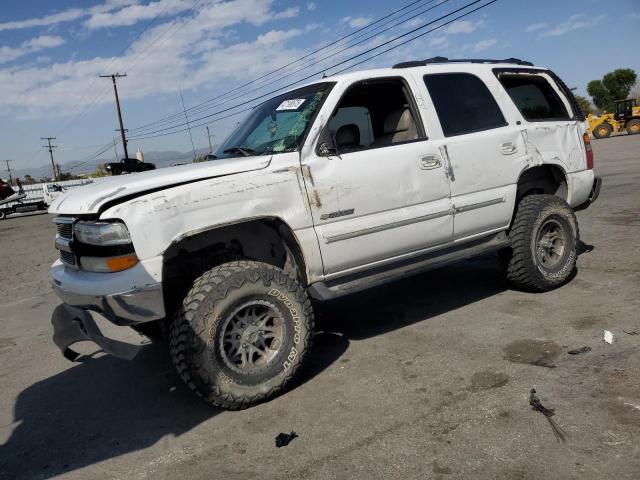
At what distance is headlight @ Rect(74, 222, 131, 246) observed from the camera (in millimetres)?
3086

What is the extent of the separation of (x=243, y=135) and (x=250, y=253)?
1123 mm

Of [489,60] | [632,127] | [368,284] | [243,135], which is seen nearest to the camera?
[368,284]

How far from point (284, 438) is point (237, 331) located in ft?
2.56

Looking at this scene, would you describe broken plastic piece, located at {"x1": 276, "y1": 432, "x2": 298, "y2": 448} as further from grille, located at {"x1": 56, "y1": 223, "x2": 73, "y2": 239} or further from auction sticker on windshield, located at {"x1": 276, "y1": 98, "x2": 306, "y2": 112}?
auction sticker on windshield, located at {"x1": 276, "y1": 98, "x2": 306, "y2": 112}

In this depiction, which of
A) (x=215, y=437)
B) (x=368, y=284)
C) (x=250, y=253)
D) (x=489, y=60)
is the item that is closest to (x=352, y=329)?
(x=368, y=284)

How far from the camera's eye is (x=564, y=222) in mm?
4949

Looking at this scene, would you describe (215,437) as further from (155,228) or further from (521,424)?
(521,424)

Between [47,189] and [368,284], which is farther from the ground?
[47,189]

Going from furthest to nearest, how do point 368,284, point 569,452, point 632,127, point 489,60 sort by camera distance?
point 632,127
point 489,60
point 368,284
point 569,452

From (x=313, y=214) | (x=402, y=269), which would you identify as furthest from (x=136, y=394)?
(x=402, y=269)

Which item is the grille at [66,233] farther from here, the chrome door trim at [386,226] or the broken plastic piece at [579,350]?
the broken plastic piece at [579,350]

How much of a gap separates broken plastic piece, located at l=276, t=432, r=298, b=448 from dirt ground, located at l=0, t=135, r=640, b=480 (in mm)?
41

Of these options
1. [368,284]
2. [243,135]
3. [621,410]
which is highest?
[243,135]

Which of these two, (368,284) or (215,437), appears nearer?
(215,437)
